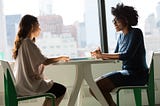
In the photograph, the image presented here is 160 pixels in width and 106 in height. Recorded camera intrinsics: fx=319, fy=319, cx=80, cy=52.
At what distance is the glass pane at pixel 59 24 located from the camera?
4117 mm

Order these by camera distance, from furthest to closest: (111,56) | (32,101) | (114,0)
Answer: (114,0)
(32,101)
(111,56)

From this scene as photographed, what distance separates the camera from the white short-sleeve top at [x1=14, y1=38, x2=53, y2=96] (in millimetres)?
2854

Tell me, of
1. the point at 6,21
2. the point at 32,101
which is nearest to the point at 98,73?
the point at 32,101

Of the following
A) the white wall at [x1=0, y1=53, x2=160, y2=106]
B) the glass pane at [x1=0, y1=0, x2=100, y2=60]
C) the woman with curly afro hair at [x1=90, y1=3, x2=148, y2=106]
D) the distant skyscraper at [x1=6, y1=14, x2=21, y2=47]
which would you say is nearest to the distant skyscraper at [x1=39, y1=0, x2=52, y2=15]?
the glass pane at [x1=0, y1=0, x2=100, y2=60]

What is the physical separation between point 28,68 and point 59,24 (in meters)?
1.46

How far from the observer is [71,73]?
13.2ft

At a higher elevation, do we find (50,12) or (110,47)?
(50,12)

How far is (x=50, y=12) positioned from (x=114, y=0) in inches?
34.3

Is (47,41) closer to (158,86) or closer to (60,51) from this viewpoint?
(60,51)

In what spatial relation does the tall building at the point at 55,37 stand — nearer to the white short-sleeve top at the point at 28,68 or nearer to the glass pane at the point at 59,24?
the glass pane at the point at 59,24

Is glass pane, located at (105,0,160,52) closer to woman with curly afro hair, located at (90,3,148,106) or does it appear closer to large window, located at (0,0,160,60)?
large window, located at (0,0,160,60)

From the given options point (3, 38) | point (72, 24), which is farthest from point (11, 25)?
point (72, 24)

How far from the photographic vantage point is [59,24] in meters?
4.23

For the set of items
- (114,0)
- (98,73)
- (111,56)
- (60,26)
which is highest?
(114,0)
